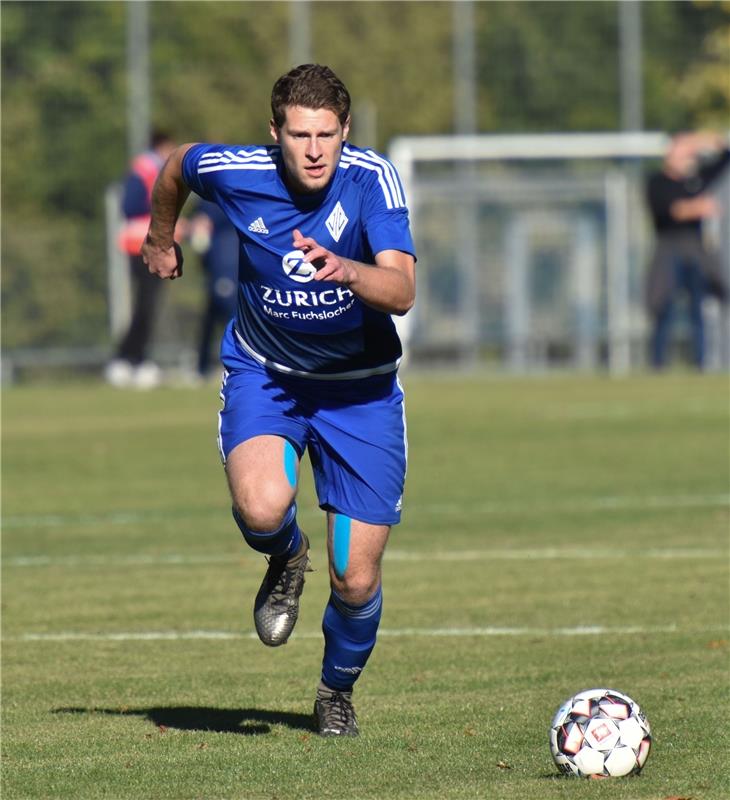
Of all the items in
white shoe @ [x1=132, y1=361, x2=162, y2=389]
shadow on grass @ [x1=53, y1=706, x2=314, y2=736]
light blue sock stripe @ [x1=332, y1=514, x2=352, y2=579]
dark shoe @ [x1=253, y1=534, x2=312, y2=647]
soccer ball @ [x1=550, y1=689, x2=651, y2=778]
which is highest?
light blue sock stripe @ [x1=332, y1=514, x2=352, y2=579]

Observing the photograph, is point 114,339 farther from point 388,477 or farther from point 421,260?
point 388,477

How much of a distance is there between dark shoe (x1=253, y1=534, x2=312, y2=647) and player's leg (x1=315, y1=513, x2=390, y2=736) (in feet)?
0.48

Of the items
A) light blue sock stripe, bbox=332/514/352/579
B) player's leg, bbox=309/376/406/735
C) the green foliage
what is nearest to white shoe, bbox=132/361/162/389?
the green foliage

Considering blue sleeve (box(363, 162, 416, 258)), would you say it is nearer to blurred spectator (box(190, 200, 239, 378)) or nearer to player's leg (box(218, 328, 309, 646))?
player's leg (box(218, 328, 309, 646))

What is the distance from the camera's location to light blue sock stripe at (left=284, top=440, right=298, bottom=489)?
6527 mm

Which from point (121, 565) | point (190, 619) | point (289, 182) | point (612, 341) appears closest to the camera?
point (289, 182)

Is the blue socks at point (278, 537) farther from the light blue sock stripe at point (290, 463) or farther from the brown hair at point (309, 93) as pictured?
the brown hair at point (309, 93)

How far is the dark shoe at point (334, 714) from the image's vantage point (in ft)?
21.1

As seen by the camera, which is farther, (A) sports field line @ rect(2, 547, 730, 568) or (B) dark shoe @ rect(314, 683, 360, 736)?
(A) sports field line @ rect(2, 547, 730, 568)

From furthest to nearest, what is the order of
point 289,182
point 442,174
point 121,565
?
point 442,174 < point 121,565 < point 289,182

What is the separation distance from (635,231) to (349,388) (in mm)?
23396

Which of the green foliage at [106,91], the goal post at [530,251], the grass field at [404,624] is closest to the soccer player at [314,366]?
the grass field at [404,624]

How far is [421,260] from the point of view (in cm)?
2931

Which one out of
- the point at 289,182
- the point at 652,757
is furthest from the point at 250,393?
the point at 652,757
